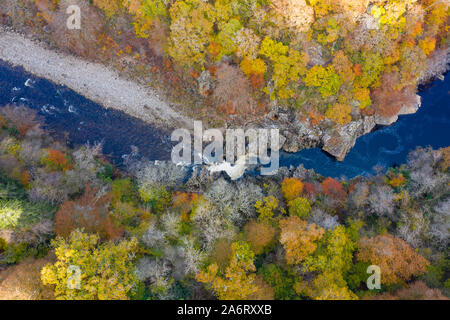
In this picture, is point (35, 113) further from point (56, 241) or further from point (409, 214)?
point (409, 214)

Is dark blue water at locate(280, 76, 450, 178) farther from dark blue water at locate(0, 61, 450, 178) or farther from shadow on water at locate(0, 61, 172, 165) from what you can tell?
shadow on water at locate(0, 61, 172, 165)

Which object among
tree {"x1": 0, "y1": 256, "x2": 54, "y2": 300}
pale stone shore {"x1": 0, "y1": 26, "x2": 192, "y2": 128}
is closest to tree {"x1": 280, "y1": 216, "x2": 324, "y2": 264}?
tree {"x1": 0, "y1": 256, "x2": 54, "y2": 300}

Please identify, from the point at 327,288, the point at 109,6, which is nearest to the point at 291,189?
the point at 327,288

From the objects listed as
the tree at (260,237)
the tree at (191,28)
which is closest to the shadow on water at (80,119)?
the tree at (191,28)

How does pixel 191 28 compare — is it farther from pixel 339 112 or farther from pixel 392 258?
pixel 392 258

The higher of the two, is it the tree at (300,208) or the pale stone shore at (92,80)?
the pale stone shore at (92,80)

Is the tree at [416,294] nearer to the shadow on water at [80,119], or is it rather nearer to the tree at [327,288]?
the tree at [327,288]

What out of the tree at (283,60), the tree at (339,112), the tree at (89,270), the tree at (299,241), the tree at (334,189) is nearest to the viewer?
the tree at (89,270)
